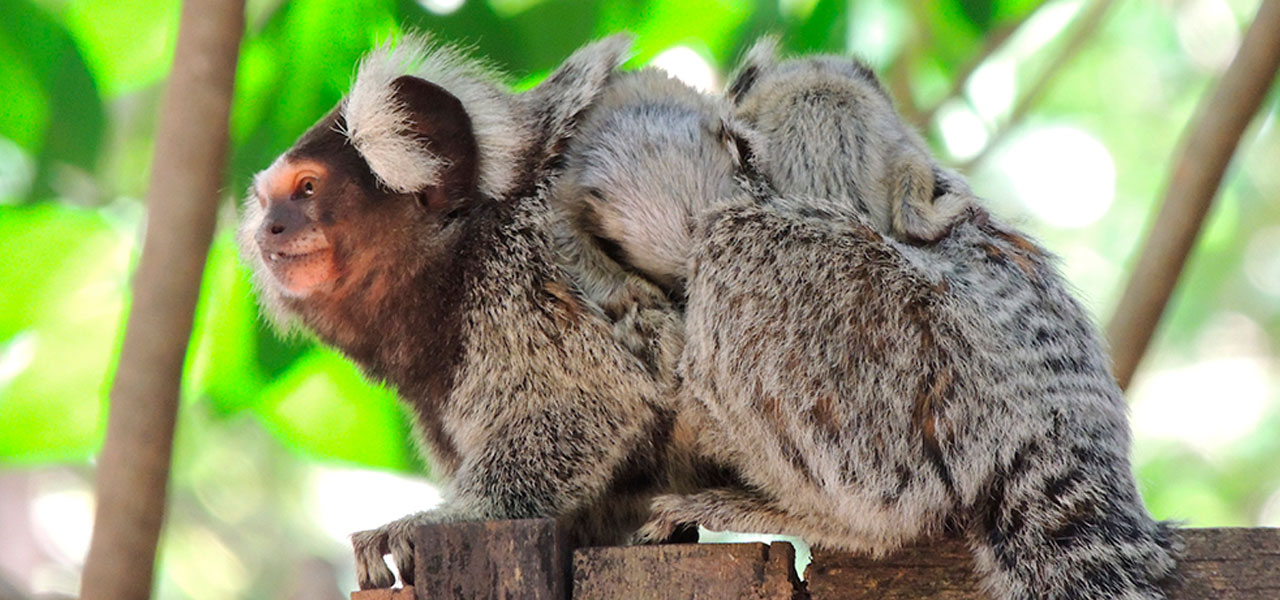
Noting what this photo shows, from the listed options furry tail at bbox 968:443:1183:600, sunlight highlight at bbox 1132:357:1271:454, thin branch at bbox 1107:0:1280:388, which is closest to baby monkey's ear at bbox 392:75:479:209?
furry tail at bbox 968:443:1183:600

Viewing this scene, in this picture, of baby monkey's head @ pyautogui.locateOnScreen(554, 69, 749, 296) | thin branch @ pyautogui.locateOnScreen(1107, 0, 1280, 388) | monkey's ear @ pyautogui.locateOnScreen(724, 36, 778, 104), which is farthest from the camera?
thin branch @ pyautogui.locateOnScreen(1107, 0, 1280, 388)

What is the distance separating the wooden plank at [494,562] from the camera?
8.28ft

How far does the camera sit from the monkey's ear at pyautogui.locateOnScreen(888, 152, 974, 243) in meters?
2.79

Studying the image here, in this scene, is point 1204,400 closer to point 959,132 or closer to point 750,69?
point 959,132

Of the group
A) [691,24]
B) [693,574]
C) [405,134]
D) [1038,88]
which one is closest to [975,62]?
[1038,88]

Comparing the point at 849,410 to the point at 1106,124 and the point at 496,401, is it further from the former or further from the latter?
the point at 1106,124

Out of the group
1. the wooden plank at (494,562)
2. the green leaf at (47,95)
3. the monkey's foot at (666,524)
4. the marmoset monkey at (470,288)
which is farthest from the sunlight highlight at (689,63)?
the wooden plank at (494,562)

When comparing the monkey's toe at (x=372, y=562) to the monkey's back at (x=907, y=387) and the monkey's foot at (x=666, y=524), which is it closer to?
the monkey's foot at (x=666, y=524)

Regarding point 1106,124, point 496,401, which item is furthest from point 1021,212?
point 1106,124

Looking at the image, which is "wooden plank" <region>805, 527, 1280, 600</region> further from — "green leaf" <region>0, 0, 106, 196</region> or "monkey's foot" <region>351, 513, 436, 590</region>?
"green leaf" <region>0, 0, 106, 196</region>

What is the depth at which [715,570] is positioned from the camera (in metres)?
2.58

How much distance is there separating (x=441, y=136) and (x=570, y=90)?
34 centimetres

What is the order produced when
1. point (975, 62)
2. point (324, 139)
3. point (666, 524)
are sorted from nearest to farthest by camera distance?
point (666, 524)
point (324, 139)
point (975, 62)

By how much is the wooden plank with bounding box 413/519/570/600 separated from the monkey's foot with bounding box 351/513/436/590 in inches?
6.6
